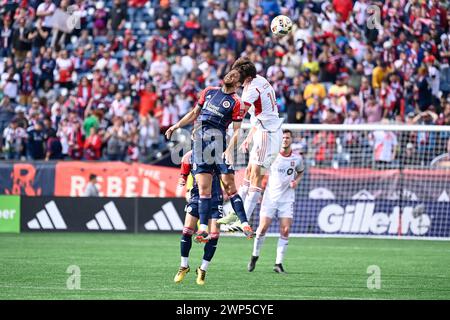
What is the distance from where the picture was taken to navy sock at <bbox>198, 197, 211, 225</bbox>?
15.2 m

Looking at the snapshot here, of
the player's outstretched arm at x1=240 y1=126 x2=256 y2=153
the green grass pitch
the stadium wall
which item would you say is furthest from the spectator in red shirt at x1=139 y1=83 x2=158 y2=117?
the player's outstretched arm at x1=240 y1=126 x2=256 y2=153

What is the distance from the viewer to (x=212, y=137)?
15.2m

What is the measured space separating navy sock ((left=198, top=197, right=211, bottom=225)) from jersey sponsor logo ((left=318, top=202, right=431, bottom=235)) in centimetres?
1193

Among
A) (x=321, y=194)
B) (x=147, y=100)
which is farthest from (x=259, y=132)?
(x=147, y=100)

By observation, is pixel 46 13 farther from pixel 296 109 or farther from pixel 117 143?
pixel 296 109

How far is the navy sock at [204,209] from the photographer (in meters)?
15.2

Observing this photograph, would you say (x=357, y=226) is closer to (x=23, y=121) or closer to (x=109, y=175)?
(x=109, y=175)

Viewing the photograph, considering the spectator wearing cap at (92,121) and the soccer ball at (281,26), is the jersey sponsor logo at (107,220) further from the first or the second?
the soccer ball at (281,26)

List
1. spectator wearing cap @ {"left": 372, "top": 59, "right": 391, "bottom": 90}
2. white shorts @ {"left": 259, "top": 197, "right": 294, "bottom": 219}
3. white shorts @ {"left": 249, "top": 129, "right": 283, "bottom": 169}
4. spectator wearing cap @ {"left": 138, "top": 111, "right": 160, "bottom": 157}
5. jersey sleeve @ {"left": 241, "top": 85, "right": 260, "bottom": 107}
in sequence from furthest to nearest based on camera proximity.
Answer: spectator wearing cap @ {"left": 138, "top": 111, "right": 160, "bottom": 157} < spectator wearing cap @ {"left": 372, "top": 59, "right": 391, "bottom": 90} < white shorts @ {"left": 259, "top": 197, "right": 294, "bottom": 219} < white shorts @ {"left": 249, "top": 129, "right": 283, "bottom": 169} < jersey sleeve @ {"left": 241, "top": 85, "right": 260, "bottom": 107}

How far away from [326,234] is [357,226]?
2.70 feet

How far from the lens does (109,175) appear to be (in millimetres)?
27750

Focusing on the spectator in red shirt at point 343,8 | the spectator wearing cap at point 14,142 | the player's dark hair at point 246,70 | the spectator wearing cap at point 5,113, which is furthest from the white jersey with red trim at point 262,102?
the spectator wearing cap at point 5,113

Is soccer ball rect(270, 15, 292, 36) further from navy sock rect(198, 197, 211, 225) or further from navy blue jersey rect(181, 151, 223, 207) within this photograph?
navy sock rect(198, 197, 211, 225)

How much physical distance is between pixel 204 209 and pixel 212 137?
1.04 meters
